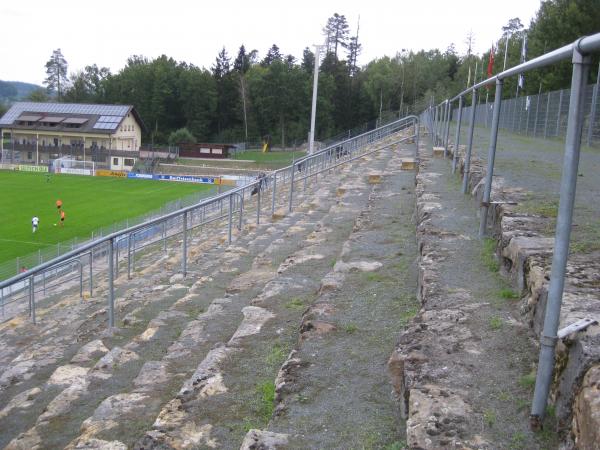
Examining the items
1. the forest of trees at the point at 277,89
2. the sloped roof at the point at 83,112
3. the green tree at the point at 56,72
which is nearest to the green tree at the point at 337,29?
the forest of trees at the point at 277,89

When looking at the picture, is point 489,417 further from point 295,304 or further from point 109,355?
point 109,355

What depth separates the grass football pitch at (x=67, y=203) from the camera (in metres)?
27.2

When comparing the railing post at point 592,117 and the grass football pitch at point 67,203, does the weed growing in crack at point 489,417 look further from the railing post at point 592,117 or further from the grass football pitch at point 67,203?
the grass football pitch at point 67,203

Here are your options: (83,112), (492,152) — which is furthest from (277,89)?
(492,152)

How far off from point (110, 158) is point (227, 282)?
58.5m

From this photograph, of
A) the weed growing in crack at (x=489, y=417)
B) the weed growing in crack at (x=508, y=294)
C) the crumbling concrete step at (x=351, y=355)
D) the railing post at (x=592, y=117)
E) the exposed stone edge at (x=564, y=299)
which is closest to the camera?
the exposed stone edge at (x=564, y=299)

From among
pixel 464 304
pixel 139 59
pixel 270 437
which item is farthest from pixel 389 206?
pixel 139 59

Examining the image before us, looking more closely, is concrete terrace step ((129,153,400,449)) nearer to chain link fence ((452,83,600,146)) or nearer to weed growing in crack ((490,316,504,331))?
weed growing in crack ((490,316,504,331))

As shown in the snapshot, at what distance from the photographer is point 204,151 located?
6644 cm

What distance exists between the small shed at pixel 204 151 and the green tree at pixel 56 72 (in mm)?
52601

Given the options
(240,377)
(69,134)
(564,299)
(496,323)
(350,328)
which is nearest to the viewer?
(564,299)

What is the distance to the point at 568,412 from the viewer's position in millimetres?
2211

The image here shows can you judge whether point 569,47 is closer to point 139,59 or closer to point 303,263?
point 303,263

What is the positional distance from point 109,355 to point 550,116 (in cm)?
1570
